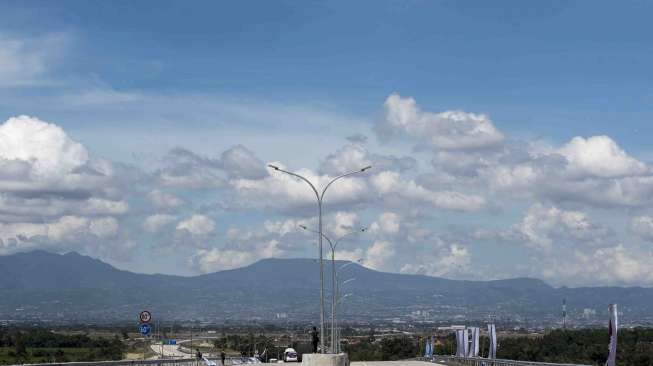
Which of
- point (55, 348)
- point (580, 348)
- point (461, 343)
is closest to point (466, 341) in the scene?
point (461, 343)

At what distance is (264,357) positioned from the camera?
314 feet

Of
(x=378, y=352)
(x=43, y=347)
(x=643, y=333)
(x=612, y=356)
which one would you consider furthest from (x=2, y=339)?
(x=612, y=356)

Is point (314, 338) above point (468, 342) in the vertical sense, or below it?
above

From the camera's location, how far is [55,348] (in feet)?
482

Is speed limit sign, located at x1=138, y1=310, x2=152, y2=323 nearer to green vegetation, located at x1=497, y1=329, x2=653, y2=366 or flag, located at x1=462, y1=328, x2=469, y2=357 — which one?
flag, located at x1=462, y1=328, x2=469, y2=357

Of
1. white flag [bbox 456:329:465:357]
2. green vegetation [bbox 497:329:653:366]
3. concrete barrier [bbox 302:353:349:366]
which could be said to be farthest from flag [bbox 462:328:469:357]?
concrete barrier [bbox 302:353:349:366]

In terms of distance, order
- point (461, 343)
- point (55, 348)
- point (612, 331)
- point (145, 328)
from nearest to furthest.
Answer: point (612, 331) → point (145, 328) → point (461, 343) → point (55, 348)

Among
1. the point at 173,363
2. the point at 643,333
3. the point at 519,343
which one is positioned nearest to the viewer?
the point at 173,363

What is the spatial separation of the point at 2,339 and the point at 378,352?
2064 inches

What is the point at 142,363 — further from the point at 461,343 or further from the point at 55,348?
the point at 55,348

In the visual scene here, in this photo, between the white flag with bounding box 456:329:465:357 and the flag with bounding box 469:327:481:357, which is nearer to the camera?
the flag with bounding box 469:327:481:357

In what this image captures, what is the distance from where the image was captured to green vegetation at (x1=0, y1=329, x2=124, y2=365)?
120 metres

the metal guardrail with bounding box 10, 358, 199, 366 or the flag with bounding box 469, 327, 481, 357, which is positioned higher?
the flag with bounding box 469, 327, 481, 357

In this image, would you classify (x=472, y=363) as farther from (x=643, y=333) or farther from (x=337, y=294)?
(x=643, y=333)
